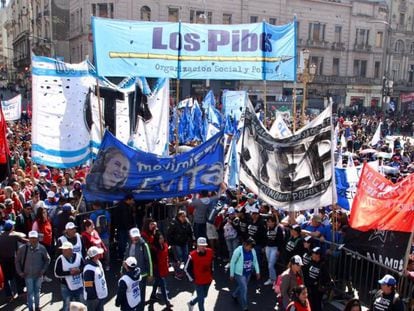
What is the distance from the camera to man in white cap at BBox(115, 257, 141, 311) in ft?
20.6

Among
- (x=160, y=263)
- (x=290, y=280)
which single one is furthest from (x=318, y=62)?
(x=290, y=280)

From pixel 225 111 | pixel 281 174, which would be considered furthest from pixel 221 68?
pixel 225 111

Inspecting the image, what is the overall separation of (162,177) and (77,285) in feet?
9.46

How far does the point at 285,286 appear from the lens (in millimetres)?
6535

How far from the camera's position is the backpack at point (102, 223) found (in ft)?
28.2

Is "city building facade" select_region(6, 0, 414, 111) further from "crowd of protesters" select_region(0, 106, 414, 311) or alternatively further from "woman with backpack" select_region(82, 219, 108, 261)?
"woman with backpack" select_region(82, 219, 108, 261)

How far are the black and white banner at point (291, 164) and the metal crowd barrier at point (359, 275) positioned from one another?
0.97 m

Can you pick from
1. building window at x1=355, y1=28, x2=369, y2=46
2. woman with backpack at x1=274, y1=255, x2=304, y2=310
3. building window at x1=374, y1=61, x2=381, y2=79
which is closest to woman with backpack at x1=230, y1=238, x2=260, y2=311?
woman with backpack at x1=274, y1=255, x2=304, y2=310

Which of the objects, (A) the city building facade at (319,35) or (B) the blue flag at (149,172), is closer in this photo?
(B) the blue flag at (149,172)

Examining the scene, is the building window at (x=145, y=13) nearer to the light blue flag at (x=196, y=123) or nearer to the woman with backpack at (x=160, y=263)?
the light blue flag at (x=196, y=123)

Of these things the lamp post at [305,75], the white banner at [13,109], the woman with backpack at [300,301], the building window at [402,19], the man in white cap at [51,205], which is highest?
the building window at [402,19]

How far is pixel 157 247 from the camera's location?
7.73 metres

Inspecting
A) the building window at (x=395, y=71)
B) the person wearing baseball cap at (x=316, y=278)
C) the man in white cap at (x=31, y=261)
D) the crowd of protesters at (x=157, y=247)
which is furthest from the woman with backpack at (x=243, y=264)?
the building window at (x=395, y=71)

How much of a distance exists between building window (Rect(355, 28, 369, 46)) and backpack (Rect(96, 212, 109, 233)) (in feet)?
→ 164
